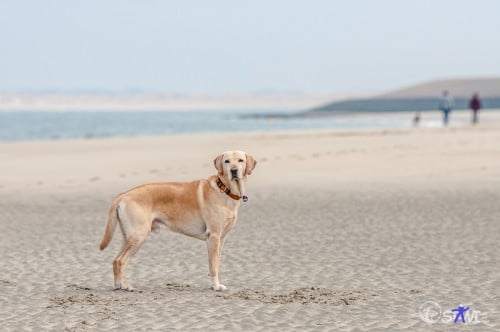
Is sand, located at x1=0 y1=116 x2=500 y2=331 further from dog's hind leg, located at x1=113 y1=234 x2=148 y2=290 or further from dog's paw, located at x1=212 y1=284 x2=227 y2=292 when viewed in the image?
dog's hind leg, located at x1=113 y1=234 x2=148 y2=290

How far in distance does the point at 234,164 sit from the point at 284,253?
331cm

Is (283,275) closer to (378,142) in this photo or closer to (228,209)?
(228,209)

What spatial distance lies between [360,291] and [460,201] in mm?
8992

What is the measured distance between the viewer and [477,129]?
43375 millimetres

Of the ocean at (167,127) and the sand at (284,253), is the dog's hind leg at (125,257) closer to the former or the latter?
the sand at (284,253)

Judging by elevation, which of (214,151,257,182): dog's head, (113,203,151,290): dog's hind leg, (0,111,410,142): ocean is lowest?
(0,111,410,142): ocean

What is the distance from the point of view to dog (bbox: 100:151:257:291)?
9.45 metres

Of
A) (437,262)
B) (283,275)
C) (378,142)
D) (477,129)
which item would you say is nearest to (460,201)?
(437,262)
